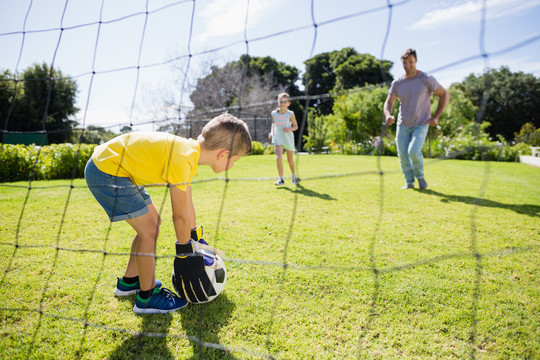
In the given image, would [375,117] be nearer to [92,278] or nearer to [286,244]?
[286,244]

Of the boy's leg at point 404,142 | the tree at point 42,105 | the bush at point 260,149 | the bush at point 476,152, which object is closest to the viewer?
the boy's leg at point 404,142

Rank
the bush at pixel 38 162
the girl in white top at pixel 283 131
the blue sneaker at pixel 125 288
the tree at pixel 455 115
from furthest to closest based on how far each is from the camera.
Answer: the tree at pixel 455 115
the bush at pixel 38 162
the girl in white top at pixel 283 131
the blue sneaker at pixel 125 288

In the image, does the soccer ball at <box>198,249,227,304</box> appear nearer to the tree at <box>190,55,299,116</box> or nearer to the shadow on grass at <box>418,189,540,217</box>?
the shadow on grass at <box>418,189,540,217</box>

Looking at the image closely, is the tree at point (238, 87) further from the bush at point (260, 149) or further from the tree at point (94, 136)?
the tree at point (94, 136)

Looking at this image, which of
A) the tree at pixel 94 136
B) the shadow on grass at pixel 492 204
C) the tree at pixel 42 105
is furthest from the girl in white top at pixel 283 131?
the tree at pixel 42 105

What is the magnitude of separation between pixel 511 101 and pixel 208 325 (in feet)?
92.2

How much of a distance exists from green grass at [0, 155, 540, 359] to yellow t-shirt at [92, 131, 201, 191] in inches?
18.7

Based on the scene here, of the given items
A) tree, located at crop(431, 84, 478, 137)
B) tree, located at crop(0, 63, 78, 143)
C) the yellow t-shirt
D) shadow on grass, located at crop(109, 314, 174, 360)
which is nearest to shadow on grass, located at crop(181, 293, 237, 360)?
shadow on grass, located at crop(109, 314, 174, 360)

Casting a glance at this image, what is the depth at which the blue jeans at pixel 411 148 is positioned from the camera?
4.15 metres

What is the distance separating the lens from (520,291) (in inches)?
70.6

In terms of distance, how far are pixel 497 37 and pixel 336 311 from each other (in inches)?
73.5

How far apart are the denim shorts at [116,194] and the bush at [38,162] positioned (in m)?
5.12

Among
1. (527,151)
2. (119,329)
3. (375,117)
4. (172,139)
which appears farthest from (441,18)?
(375,117)

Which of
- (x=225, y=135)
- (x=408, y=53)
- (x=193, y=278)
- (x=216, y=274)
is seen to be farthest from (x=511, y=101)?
(x=193, y=278)
